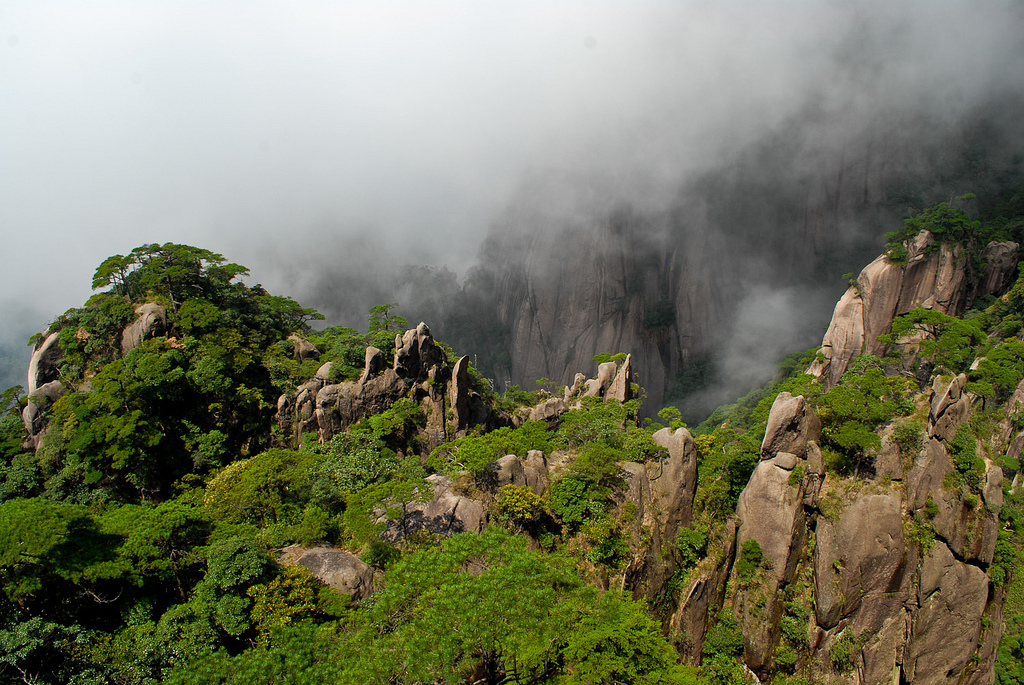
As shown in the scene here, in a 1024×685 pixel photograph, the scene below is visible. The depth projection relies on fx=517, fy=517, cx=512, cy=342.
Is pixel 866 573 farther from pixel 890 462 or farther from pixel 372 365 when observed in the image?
pixel 372 365

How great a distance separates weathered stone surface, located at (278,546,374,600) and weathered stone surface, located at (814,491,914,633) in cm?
1852

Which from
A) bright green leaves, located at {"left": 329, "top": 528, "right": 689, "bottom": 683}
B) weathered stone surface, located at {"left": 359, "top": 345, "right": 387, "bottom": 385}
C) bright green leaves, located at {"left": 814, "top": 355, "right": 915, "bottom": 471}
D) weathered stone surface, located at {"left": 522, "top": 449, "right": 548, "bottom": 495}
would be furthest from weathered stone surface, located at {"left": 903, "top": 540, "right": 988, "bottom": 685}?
weathered stone surface, located at {"left": 359, "top": 345, "right": 387, "bottom": 385}

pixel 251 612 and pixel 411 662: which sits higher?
pixel 251 612

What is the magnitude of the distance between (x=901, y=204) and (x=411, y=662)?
75418 millimetres

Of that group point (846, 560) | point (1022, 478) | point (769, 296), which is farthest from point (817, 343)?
point (846, 560)

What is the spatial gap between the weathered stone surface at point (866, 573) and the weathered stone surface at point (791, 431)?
A: 348cm

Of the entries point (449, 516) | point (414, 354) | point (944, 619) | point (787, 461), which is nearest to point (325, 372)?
point (414, 354)

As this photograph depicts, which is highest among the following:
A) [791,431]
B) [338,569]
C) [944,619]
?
[791,431]

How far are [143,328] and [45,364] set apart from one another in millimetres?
6126

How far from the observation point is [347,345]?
32500mm

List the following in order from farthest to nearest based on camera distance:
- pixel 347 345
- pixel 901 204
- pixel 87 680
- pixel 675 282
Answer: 1. pixel 675 282
2. pixel 901 204
3. pixel 347 345
4. pixel 87 680

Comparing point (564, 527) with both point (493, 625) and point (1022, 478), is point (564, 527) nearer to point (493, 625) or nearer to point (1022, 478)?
point (493, 625)

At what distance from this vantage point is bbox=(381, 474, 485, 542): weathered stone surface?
19.5 meters

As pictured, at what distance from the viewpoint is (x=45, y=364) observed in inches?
1224
